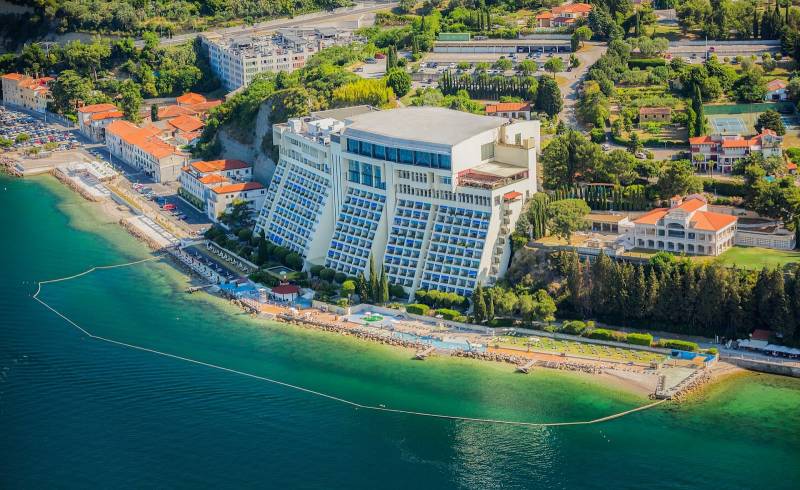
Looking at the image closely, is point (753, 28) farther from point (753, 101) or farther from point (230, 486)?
point (230, 486)

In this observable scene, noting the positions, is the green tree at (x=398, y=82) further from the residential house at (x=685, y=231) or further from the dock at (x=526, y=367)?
the dock at (x=526, y=367)

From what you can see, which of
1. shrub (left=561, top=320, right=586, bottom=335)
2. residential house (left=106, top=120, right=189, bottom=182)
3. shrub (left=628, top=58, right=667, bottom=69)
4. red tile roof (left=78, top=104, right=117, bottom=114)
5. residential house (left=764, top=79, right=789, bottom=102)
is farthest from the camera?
red tile roof (left=78, top=104, right=117, bottom=114)

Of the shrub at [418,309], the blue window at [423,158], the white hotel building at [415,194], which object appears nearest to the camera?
the shrub at [418,309]

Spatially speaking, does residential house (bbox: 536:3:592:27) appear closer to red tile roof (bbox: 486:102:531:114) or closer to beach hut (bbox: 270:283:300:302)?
red tile roof (bbox: 486:102:531:114)

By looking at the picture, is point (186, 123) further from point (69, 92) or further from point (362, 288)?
point (362, 288)

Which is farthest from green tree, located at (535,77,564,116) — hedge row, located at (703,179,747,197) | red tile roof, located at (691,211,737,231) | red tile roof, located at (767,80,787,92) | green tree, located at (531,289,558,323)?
green tree, located at (531,289,558,323)

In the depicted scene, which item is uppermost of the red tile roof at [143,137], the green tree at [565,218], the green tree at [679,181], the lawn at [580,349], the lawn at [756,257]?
the green tree at [679,181]

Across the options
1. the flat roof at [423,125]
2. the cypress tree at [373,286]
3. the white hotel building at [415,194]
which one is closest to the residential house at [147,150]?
the white hotel building at [415,194]
